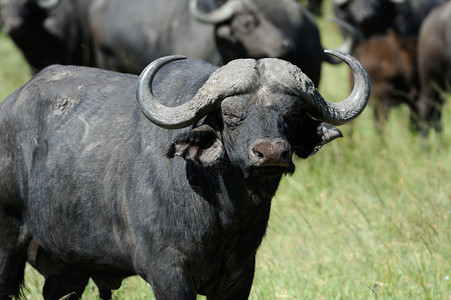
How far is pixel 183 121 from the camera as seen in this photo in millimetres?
3826

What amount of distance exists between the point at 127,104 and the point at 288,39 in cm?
475

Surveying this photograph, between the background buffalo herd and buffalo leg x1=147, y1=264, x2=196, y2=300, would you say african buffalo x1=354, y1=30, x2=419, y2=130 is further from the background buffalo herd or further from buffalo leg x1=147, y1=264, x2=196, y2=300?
buffalo leg x1=147, y1=264, x2=196, y2=300

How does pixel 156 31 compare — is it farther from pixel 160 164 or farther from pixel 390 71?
pixel 160 164

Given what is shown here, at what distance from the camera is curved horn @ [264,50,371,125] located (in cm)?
387

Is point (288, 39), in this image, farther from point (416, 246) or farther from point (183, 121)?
point (183, 121)

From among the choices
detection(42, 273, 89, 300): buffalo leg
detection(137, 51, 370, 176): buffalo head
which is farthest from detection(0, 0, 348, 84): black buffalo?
detection(137, 51, 370, 176): buffalo head

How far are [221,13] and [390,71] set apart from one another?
2693 mm

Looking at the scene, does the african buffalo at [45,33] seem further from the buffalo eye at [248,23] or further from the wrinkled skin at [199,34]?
the buffalo eye at [248,23]

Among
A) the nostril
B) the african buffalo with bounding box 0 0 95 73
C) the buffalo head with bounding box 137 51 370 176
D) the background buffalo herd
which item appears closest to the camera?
the nostril

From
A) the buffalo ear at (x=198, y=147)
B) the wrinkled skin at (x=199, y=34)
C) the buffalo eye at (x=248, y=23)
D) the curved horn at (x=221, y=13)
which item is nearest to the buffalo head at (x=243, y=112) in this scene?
the buffalo ear at (x=198, y=147)

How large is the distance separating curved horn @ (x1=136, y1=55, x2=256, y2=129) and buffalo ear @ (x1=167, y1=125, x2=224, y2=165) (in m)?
0.08

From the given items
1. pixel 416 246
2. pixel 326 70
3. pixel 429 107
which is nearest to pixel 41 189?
pixel 416 246

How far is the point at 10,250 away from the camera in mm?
4730

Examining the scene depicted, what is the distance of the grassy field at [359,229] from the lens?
16.8ft
